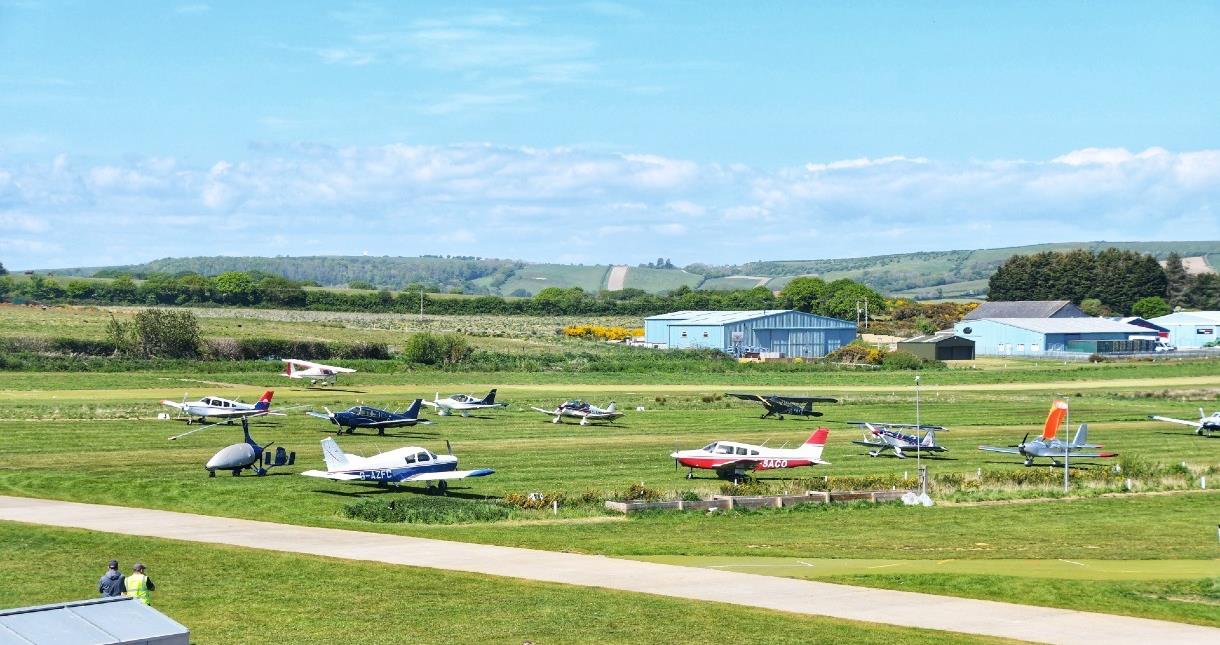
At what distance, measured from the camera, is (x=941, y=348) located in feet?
454

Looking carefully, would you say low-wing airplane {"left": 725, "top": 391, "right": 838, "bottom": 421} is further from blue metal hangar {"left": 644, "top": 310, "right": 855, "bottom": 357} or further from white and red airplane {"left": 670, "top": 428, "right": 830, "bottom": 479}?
blue metal hangar {"left": 644, "top": 310, "right": 855, "bottom": 357}

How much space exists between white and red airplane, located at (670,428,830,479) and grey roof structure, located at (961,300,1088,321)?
125 meters

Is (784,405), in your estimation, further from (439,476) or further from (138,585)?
(138,585)

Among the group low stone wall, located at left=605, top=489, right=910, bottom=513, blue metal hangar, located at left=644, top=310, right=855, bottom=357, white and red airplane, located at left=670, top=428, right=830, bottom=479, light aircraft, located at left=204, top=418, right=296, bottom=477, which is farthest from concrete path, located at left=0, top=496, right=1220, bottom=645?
blue metal hangar, located at left=644, top=310, right=855, bottom=357

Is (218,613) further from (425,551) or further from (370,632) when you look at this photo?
(425,551)

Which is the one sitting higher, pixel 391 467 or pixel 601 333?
pixel 601 333

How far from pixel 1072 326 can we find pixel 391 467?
12590 centimetres

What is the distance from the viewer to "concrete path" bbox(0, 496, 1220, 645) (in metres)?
27.0

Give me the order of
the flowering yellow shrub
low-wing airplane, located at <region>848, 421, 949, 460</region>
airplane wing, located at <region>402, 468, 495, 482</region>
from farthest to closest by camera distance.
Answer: the flowering yellow shrub → low-wing airplane, located at <region>848, 421, 949, 460</region> → airplane wing, located at <region>402, 468, 495, 482</region>

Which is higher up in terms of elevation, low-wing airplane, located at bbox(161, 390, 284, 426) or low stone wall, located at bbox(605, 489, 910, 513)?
low-wing airplane, located at bbox(161, 390, 284, 426)

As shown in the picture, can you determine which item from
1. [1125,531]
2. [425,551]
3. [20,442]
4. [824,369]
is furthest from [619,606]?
[824,369]

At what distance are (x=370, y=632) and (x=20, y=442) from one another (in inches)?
1505

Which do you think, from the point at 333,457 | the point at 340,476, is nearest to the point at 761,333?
the point at 333,457

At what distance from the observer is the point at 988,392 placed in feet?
326
